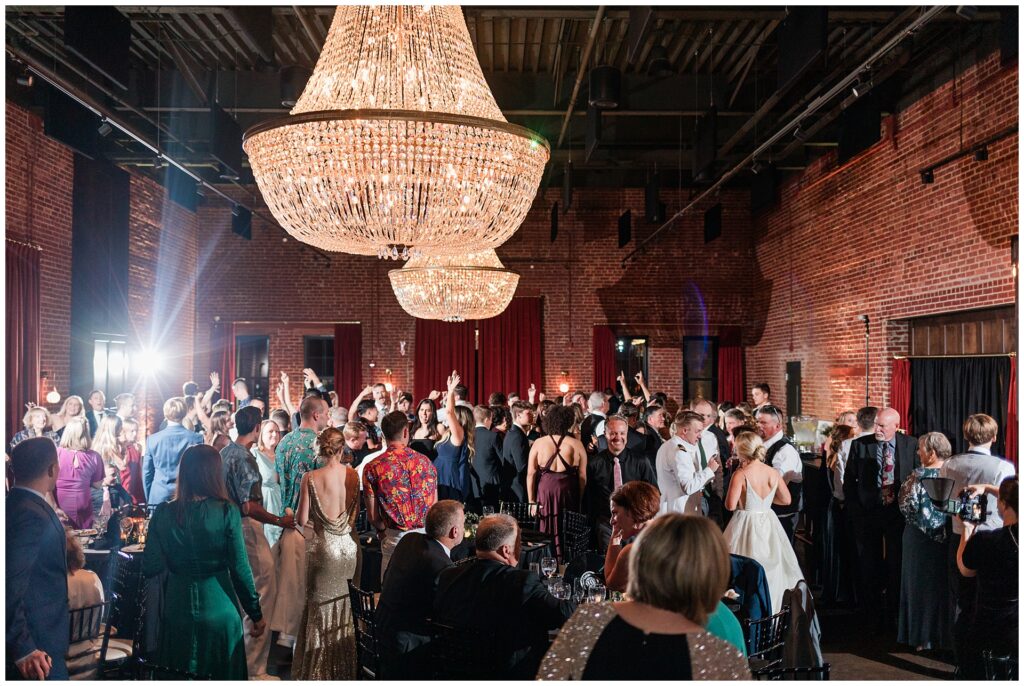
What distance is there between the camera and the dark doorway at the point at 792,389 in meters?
12.3

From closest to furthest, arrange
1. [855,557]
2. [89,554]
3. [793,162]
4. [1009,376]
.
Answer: [89,554] < [855,557] < [1009,376] < [793,162]

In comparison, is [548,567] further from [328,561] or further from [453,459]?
[453,459]

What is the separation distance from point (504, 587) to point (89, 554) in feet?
10.7

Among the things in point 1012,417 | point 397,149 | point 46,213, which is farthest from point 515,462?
point 46,213

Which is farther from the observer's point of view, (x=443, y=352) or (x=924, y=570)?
(x=443, y=352)

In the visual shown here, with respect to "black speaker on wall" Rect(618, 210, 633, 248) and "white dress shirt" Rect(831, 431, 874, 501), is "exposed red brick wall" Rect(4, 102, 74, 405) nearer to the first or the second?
"black speaker on wall" Rect(618, 210, 633, 248)

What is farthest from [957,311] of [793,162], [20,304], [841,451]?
[20,304]

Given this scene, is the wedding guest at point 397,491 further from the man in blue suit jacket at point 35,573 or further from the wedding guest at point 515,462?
the wedding guest at point 515,462

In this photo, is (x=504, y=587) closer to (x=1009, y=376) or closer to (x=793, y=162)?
(x=1009, y=376)

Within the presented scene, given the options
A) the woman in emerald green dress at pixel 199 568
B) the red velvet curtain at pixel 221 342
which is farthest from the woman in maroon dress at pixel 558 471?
the red velvet curtain at pixel 221 342

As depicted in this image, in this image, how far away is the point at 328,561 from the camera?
446cm

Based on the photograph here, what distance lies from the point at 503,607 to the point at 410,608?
0.53 metres

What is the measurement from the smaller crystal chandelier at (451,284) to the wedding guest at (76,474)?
9.36 feet

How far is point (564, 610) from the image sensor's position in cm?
307
